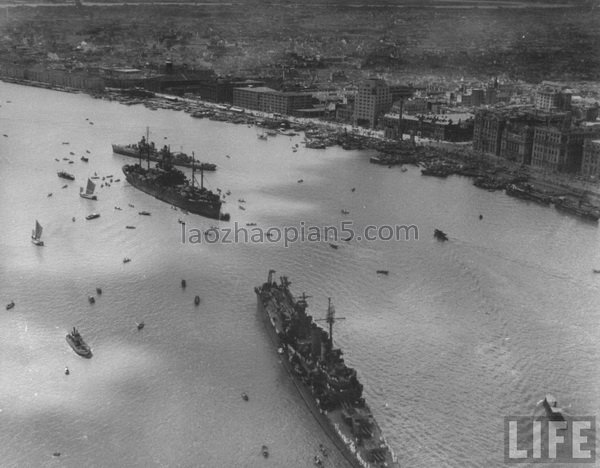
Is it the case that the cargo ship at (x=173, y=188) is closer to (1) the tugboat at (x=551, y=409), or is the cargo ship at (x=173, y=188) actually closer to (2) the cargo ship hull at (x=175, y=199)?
(2) the cargo ship hull at (x=175, y=199)

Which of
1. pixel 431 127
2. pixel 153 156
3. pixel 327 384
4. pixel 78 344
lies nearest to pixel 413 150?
pixel 431 127

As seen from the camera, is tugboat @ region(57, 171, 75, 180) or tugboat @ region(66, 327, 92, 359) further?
tugboat @ region(57, 171, 75, 180)

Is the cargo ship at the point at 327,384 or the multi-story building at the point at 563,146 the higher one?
the multi-story building at the point at 563,146

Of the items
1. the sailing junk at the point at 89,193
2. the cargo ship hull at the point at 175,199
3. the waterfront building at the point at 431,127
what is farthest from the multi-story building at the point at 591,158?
the sailing junk at the point at 89,193
